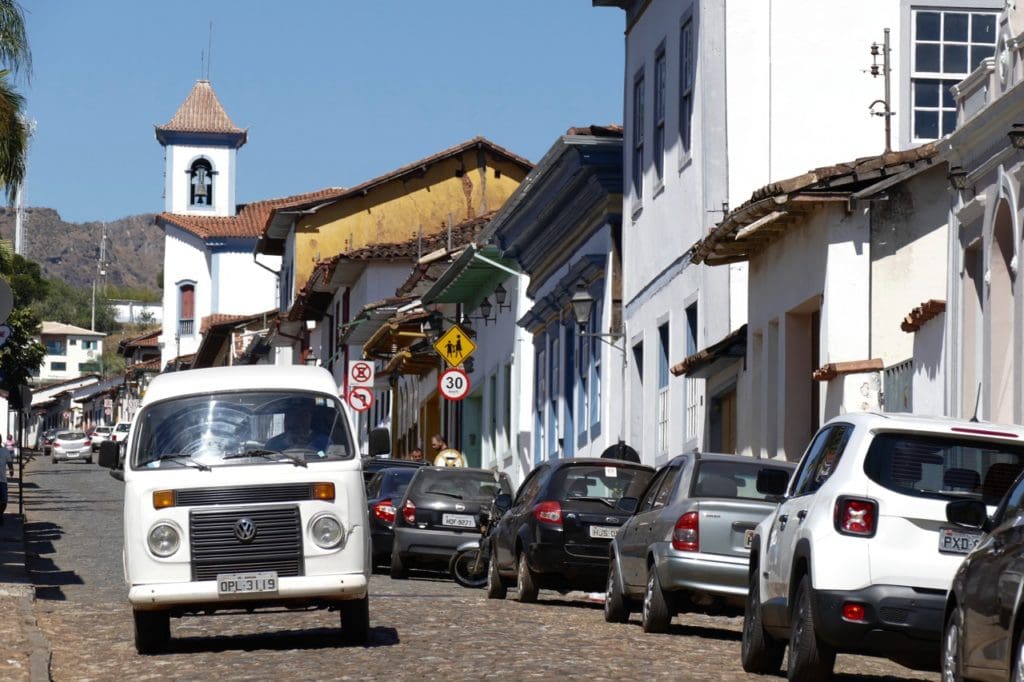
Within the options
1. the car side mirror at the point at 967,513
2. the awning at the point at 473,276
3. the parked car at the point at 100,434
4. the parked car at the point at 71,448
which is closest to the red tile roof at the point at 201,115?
the parked car at the point at 100,434

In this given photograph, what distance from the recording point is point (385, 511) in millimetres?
27750

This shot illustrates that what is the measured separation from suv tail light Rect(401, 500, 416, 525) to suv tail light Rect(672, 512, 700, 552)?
32.0ft

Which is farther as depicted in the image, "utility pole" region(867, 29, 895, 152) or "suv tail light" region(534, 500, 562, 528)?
"utility pole" region(867, 29, 895, 152)

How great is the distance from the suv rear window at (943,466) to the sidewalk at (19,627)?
16.8ft

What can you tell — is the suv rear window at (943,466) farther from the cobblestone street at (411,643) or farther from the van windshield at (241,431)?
the van windshield at (241,431)

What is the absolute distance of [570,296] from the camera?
3550cm

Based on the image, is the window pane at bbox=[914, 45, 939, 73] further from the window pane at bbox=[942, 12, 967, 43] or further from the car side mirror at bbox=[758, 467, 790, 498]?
the car side mirror at bbox=[758, 467, 790, 498]

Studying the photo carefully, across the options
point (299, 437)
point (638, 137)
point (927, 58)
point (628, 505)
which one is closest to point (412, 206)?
point (638, 137)

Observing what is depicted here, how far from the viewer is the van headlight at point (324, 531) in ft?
48.8

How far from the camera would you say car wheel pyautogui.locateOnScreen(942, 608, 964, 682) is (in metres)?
9.95

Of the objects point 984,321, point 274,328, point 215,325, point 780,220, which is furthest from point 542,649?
point 215,325

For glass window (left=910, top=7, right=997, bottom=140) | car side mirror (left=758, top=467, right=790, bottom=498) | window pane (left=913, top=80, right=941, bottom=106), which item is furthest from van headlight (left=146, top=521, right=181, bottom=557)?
window pane (left=913, top=80, right=941, bottom=106)

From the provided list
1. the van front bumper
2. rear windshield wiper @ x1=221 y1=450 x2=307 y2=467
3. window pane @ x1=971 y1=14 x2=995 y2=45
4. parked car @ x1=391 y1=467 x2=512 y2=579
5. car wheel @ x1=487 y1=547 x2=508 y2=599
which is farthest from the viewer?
window pane @ x1=971 y1=14 x2=995 y2=45

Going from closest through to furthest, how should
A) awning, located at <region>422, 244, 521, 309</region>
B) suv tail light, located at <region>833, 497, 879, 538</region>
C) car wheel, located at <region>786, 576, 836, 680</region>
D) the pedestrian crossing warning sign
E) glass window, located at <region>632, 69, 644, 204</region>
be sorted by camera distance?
suv tail light, located at <region>833, 497, 879, 538</region>
car wheel, located at <region>786, 576, 836, 680</region>
glass window, located at <region>632, 69, 644, 204</region>
the pedestrian crossing warning sign
awning, located at <region>422, 244, 521, 309</region>
